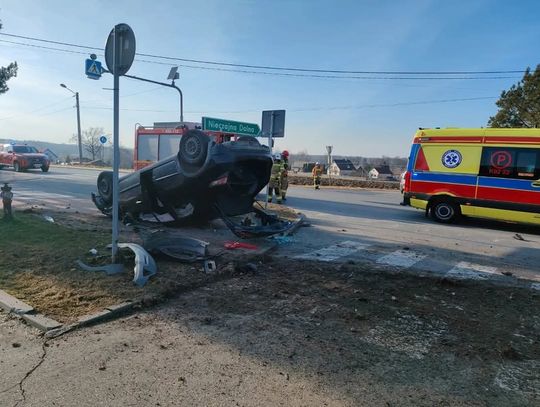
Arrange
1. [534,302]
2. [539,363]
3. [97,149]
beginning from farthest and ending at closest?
[97,149]
[534,302]
[539,363]

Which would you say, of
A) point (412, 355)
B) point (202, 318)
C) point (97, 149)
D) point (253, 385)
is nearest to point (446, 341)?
point (412, 355)

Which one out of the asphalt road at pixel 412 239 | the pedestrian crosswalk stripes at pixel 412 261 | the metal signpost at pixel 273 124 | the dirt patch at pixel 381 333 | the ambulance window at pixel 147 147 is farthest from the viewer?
the ambulance window at pixel 147 147

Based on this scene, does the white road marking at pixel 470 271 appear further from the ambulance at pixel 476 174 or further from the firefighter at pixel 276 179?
the firefighter at pixel 276 179

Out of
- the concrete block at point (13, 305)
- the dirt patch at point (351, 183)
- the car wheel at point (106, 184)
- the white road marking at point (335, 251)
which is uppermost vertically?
the car wheel at point (106, 184)

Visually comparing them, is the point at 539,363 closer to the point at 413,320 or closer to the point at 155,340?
the point at 413,320

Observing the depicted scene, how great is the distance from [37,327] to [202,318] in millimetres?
1437

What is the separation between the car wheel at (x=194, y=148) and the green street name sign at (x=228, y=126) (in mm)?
7823

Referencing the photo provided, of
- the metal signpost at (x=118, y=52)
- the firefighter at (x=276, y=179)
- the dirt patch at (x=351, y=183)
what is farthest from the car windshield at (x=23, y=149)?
the metal signpost at (x=118, y=52)

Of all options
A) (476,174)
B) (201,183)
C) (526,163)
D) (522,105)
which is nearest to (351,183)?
(522,105)

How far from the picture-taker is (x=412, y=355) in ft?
11.8

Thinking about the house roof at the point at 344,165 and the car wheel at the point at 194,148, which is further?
the house roof at the point at 344,165

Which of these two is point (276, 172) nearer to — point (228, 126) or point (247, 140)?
point (228, 126)

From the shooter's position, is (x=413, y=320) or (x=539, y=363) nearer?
(x=539, y=363)

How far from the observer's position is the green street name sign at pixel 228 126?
1534 cm
